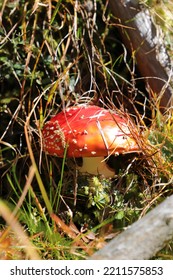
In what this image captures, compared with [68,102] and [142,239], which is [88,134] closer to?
[68,102]

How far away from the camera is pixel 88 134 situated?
232 cm

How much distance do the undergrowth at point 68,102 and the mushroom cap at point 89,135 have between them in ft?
0.30

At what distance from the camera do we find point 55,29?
285 centimetres

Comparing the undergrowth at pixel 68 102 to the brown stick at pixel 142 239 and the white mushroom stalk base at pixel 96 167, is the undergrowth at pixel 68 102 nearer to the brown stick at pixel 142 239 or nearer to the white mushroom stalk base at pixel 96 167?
the white mushroom stalk base at pixel 96 167

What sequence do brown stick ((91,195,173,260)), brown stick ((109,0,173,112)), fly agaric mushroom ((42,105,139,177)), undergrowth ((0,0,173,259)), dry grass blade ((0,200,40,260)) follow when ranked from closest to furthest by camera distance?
1. dry grass blade ((0,200,40,260))
2. brown stick ((91,195,173,260))
3. fly agaric mushroom ((42,105,139,177))
4. undergrowth ((0,0,173,259))
5. brown stick ((109,0,173,112))

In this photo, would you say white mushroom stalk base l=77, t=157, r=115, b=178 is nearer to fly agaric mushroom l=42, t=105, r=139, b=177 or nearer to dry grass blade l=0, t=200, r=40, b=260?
fly agaric mushroom l=42, t=105, r=139, b=177

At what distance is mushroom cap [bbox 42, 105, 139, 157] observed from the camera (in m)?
2.31

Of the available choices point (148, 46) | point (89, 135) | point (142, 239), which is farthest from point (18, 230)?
point (148, 46)

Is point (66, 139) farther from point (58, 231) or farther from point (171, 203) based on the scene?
point (171, 203)

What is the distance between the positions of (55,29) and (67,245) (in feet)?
4.06

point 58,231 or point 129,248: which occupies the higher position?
point 129,248

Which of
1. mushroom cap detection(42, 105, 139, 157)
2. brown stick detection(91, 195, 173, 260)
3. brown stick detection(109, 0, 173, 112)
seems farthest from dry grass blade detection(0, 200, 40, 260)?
brown stick detection(109, 0, 173, 112)

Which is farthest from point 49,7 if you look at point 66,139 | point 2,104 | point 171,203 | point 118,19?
point 171,203

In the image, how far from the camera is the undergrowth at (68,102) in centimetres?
246
